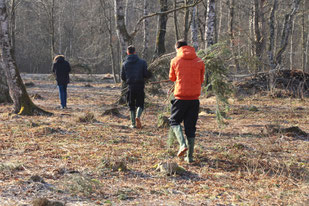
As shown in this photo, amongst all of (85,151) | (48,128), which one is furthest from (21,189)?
(48,128)

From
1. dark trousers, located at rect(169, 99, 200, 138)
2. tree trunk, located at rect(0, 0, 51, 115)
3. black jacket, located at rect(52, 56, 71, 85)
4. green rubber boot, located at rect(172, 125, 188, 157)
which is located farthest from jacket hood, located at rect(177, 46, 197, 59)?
black jacket, located at rect(52, 56, 71, 85)

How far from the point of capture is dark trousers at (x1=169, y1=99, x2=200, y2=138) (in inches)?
214

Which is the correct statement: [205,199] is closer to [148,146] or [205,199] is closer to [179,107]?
[179,107]

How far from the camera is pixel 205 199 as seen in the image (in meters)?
4.12

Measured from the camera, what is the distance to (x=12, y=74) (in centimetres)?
938

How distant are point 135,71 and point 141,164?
128 inches

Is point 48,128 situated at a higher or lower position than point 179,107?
lower

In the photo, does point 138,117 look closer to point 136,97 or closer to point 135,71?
point 136,97

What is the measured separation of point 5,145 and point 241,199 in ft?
15.1

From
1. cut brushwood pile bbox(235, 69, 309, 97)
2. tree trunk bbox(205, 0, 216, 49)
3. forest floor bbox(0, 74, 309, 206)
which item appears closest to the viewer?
forest floor bbox(0, 74, 309, 206)

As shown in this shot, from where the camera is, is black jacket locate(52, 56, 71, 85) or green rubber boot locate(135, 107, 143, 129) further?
black jacket locate(52, 56, 71, 85)

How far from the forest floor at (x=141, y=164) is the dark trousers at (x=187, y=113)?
0.67 metres

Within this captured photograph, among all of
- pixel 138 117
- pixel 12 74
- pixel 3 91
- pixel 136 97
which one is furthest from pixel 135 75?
pixel 3 91

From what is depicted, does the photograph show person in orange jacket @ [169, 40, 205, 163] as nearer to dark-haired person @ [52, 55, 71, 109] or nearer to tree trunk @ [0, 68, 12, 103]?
dark-haired person @ [52, 55, 71, 109]
